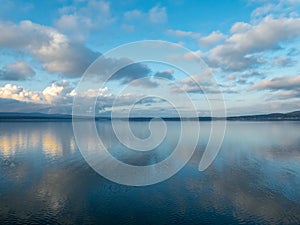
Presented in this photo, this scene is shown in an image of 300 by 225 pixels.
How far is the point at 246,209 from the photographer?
1944cm

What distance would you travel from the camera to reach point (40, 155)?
4084 centimetres

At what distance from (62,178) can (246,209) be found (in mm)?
17775

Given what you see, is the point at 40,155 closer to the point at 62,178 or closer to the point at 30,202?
the point at 62,178

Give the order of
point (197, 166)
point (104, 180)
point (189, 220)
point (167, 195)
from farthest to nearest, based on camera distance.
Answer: point (197, 166), point (104, 180), point (167, 195), point (189, 220)

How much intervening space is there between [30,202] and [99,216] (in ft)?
20.5

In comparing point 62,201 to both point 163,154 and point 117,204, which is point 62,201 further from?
point 163,154

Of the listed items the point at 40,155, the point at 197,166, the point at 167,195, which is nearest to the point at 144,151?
the point at 197,166

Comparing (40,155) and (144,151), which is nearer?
(40,155)

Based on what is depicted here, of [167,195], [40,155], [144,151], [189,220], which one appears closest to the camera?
[189,220]

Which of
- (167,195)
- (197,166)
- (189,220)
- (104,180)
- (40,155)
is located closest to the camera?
(189,220)

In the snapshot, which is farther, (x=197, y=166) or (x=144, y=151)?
(x=144, y=151)

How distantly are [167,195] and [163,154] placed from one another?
19000mm

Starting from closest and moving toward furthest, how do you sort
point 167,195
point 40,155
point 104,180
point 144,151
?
point 167,195, point 104,180, point 40,155, point 144,151

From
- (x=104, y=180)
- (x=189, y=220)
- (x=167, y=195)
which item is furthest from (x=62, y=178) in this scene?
(x=189, y=220)
